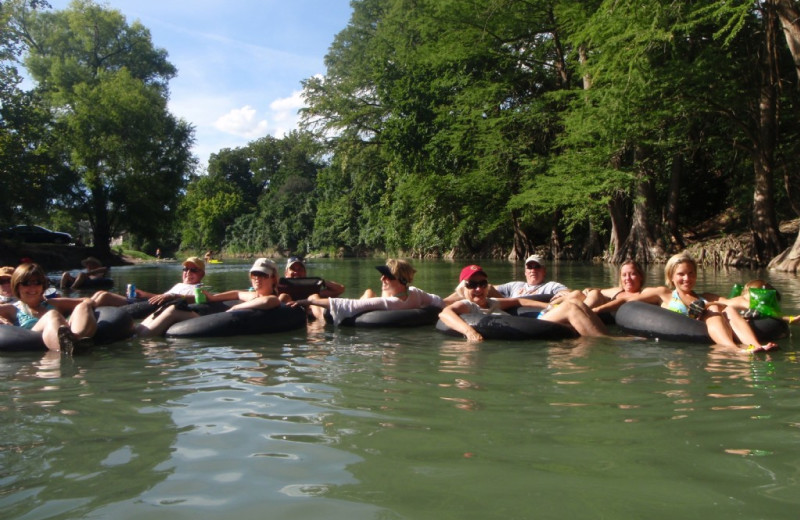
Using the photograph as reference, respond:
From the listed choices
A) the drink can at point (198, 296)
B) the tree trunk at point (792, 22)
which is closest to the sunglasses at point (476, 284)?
the drink can at point (198, 296)

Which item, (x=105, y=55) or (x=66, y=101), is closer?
(x=66, y=101)

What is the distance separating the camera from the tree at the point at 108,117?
102 feet

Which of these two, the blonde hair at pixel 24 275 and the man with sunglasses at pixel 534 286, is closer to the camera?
the blonde hair at pixel 24 275

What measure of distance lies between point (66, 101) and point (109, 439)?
31.9m

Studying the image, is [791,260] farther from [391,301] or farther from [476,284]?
[391,301]

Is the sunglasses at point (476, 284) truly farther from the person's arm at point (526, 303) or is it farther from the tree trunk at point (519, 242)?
the tree trunk at point (519, 242)

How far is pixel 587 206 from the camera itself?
21.5 meters

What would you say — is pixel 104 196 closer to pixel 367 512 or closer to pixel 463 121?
pixel 463 121

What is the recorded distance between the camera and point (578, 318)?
6941 mm

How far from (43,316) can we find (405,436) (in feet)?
14.7

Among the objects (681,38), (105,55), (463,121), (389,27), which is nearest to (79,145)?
(105,55)

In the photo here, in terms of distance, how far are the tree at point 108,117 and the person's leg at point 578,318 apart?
92.0 ft

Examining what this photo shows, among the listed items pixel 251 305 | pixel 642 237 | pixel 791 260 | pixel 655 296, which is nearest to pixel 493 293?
pixel 655 296

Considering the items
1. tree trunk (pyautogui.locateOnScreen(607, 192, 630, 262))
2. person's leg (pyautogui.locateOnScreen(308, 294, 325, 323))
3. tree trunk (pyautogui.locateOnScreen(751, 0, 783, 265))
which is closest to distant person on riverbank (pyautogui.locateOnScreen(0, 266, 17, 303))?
person's leg (pyautogui.locateOnScreen(308, 294, 325, 323))
